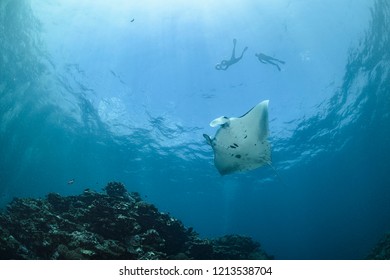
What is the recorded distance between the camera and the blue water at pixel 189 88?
16.2 m

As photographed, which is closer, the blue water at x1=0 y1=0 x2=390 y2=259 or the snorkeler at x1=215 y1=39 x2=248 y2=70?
the blue water at x1=0 y1=0 x2=390 y2=259

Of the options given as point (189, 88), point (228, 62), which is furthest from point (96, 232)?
point (189, 88)

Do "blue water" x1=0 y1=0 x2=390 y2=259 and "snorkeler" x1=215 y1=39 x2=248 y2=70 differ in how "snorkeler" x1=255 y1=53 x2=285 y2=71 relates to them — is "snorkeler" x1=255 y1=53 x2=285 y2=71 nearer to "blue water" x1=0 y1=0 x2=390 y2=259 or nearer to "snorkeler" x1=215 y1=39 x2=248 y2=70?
"blue water" x1=0 y1=0 x2=390 y2=259

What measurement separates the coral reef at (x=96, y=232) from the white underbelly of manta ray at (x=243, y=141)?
2661 mm

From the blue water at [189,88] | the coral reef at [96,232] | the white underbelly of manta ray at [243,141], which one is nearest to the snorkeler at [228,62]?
the blue water at [189,88]

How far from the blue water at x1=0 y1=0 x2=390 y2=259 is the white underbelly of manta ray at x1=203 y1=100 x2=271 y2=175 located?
1.80 meters

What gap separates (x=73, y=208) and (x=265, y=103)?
20.8 ft

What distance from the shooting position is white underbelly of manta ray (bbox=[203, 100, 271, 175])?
19.1 ft

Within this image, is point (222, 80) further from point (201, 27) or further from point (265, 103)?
point (265, 103)

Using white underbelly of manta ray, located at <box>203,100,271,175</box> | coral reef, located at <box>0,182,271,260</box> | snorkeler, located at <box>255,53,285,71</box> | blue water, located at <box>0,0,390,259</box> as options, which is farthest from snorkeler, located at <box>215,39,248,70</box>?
white underbelly of manta ray, located at <box>203,100,271,175</box>

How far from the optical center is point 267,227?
6225cm

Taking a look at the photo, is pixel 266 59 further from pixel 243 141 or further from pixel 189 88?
pixel 243 141

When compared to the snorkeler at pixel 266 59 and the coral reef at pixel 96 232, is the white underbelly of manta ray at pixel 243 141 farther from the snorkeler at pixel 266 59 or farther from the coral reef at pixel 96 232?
the snorkeler at pixel 266 59

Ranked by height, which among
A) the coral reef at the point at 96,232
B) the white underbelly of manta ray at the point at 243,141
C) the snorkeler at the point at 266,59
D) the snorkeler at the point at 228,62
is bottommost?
the coral reef at the point at 96,232
